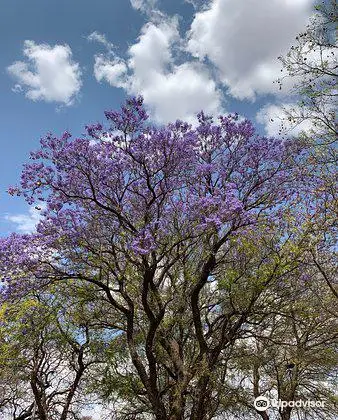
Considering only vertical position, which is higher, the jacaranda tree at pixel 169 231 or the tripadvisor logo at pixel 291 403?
the jacaranda tree at pixel 169 231

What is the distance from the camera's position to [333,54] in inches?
303

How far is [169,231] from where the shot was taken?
1191 centimetres

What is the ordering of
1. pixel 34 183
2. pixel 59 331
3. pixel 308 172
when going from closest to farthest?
pixel 308 172
pixel 34 183
pixel 59 331

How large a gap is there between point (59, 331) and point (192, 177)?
24.9ft

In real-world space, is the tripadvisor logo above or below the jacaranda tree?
below

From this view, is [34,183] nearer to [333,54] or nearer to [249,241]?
[249,241]

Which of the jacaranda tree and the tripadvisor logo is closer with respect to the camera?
the jacaranda tree

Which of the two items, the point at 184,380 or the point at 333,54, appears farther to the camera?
the point at 184,380

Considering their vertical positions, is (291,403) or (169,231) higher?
(169,231)

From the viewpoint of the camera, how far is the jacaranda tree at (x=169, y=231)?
11.1m

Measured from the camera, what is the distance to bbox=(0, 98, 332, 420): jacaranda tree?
11078 mm

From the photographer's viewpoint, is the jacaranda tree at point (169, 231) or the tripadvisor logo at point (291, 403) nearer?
the jacaranda tree at point (169, 231)

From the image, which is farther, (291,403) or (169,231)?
(291,403)

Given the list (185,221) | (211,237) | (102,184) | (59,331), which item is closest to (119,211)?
(102,184)
